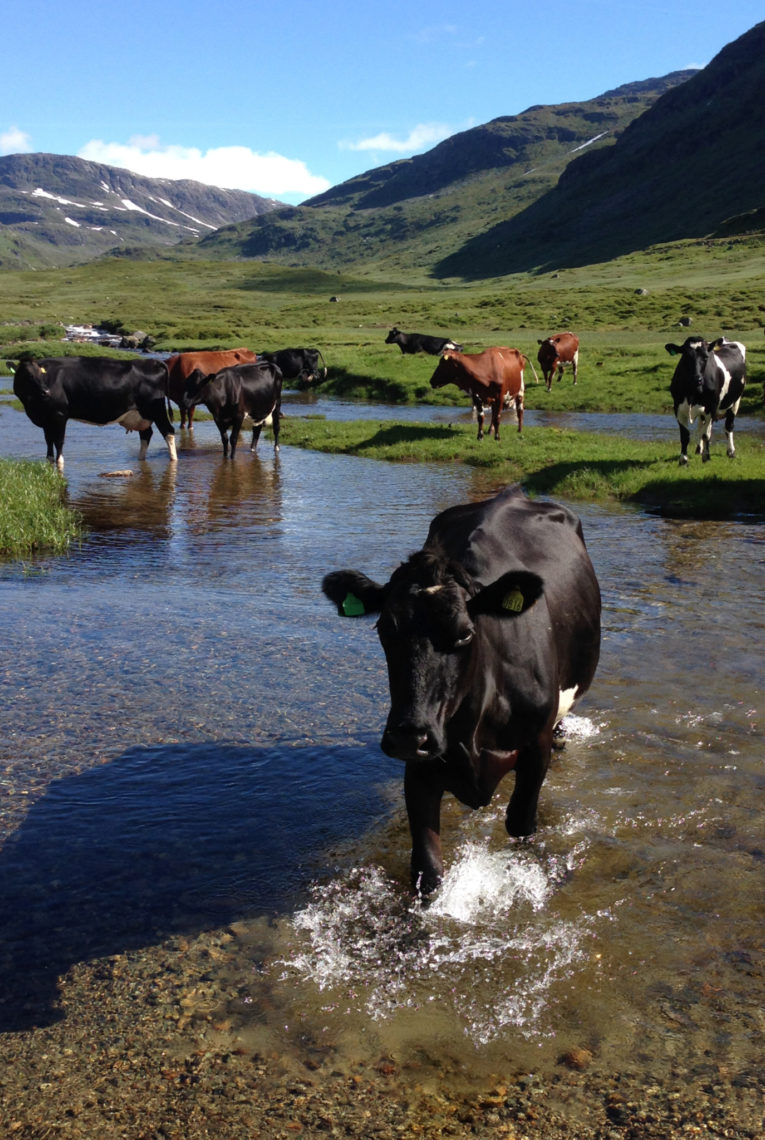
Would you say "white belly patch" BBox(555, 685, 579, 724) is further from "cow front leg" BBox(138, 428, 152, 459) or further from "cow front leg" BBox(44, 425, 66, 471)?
"cow front leg" BBox(138, 428, 152, 459)

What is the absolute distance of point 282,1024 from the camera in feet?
14.5

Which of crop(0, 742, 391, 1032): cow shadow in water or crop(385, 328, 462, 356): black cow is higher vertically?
crop(385, 328, 462, 356): black cow

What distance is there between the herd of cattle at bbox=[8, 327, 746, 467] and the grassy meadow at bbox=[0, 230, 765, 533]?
1.07m

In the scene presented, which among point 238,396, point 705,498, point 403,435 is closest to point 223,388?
point 238,396

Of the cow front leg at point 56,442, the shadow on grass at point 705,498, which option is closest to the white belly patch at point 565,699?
the shadow on grass at point 705,498

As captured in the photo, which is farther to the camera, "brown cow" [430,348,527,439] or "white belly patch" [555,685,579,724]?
"brown cow" [430,348,527,439]

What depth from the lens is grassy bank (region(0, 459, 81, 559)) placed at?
13758mm

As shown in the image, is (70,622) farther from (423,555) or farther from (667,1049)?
(667,1049)

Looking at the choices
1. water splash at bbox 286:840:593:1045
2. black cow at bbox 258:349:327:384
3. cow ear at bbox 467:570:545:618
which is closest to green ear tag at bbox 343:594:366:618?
cow ear at bbox 467:570:545:618

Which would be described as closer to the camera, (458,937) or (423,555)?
(423,555)

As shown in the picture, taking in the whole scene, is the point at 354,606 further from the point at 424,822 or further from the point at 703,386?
the point at 703,386

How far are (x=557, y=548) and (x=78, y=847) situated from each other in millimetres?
3378

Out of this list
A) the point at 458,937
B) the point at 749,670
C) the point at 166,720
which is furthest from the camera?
the point at 749,670

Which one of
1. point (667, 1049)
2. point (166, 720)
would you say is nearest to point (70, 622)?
point (166, 720)
